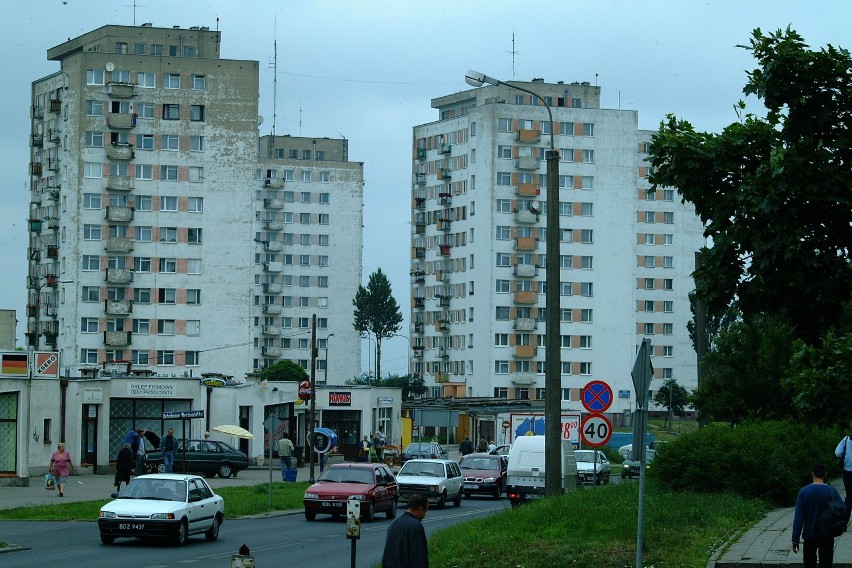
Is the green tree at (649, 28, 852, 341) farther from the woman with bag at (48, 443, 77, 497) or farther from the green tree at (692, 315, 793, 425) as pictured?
the woman with bag at (48, 443, 77, 497)

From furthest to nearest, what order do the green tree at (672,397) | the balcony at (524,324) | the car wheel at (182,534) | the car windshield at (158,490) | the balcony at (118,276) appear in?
the green tree at (672,397) < the balcony at (524,324) < the balcony at (118,276) < the car windshield at (158,490) < the car wheel at (182,534)

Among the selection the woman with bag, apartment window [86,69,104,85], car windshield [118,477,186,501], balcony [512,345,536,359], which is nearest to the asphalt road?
A: car windshield [118,477,186,501]

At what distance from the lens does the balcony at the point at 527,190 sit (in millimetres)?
120250

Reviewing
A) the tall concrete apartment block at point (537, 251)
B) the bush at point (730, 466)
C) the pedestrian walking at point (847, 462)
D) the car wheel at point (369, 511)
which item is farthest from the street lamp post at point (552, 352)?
the tall concrete apartment block at point (537, 251)

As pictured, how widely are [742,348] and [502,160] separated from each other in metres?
75.5

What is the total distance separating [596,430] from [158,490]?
30.1 ft

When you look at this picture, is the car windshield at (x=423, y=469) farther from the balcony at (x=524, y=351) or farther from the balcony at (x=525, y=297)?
the balcony at (x=525, y=297)

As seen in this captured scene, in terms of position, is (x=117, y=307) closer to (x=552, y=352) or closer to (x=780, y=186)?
(x=552, y=352)

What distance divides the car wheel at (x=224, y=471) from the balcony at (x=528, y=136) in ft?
215

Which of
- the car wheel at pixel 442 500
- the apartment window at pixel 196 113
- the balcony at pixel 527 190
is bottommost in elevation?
the car wheel at pixel 442 500

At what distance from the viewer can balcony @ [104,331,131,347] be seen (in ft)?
335

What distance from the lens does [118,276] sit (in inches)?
4033

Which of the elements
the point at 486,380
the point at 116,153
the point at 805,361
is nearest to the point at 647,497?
the point at 805,361

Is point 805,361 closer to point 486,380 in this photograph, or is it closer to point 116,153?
point 116,153
